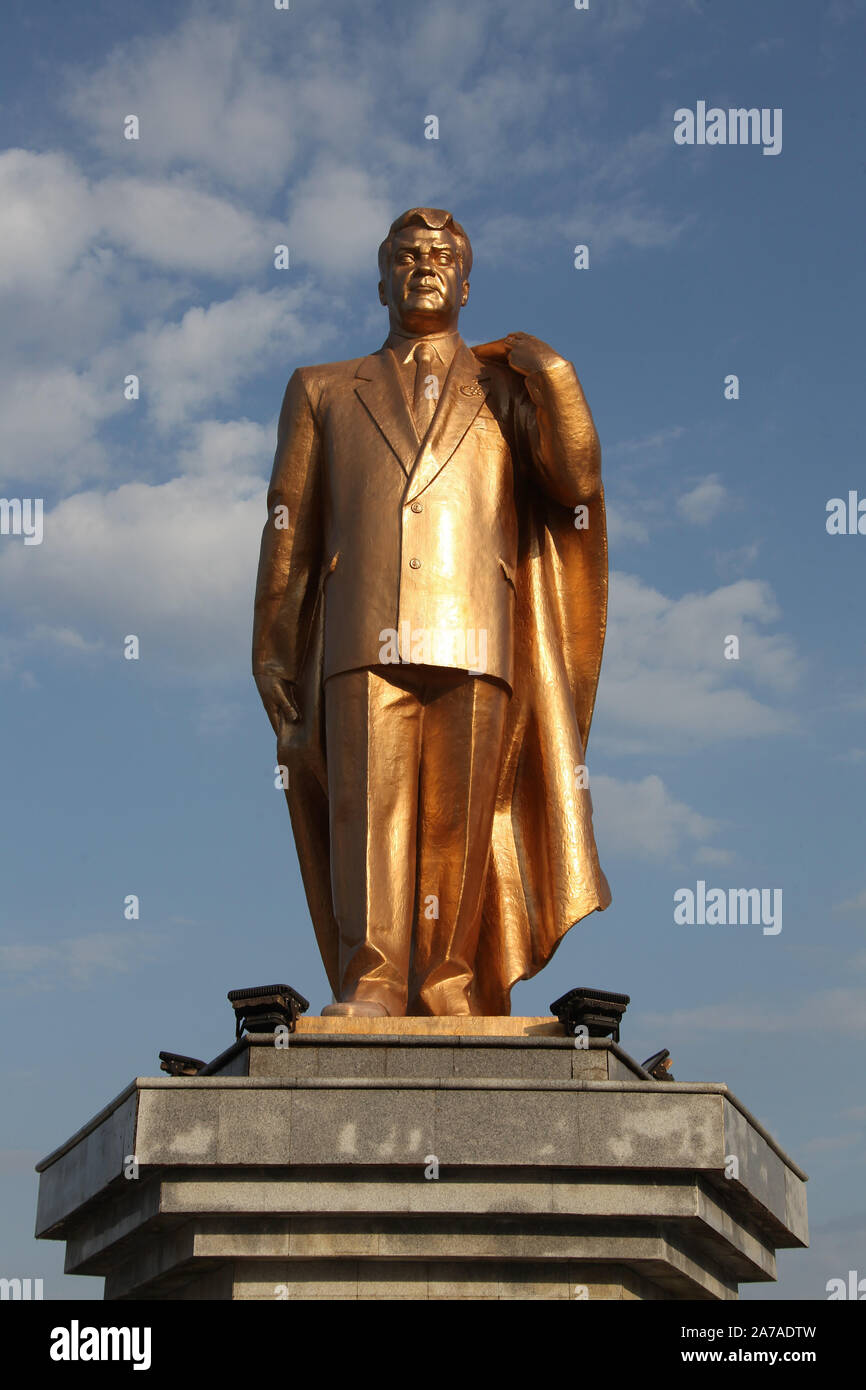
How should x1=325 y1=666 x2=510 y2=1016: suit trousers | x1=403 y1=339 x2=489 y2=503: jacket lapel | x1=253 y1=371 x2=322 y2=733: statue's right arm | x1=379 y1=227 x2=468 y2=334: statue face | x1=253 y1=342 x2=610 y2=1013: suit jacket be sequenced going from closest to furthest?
x1=325 y1=666 x2=510 y2=1016: suit trousers, x1=253 y1=342 x2=610 y2=1013: suit jacket, x1=403 y1=339 x2=489 y2=503: jacket lapel, x1=253 y1=371 x2=322 y2=733: statue's right arm, x1=379 y1=227 x2=468 y2=334: statue face

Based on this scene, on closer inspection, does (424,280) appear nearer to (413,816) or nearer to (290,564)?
(290,564)

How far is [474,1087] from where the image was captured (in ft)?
24.0

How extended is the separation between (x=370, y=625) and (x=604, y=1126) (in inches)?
114

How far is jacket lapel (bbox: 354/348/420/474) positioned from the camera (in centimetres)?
935

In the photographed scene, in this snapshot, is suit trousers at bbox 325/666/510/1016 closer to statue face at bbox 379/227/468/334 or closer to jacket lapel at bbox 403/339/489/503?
jacket lapel at bbox 403/339/489/503

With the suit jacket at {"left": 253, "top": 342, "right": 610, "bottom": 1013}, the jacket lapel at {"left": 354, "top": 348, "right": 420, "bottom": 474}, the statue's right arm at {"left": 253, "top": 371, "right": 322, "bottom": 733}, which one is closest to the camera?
the suit jacket at {"left": 253, "top": 342, "right": 610, "bottom": 1013}

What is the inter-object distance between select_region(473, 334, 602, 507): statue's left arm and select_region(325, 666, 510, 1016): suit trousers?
1.16 metres

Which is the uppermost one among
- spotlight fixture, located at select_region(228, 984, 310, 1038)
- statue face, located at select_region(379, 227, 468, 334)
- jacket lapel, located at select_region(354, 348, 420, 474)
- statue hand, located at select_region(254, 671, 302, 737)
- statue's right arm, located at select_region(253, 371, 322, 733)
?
statue face, located at select_region(379, 227, 468, 334)

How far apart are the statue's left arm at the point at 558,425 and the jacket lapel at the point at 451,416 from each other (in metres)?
0.28

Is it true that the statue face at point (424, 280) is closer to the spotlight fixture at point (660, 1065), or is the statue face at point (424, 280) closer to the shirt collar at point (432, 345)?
the shirt collar at point (432, 345)

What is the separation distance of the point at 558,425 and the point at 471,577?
2.95ft

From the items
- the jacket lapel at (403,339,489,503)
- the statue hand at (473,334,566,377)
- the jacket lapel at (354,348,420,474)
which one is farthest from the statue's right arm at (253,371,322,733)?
the statue hand at (473,334,566,377)
